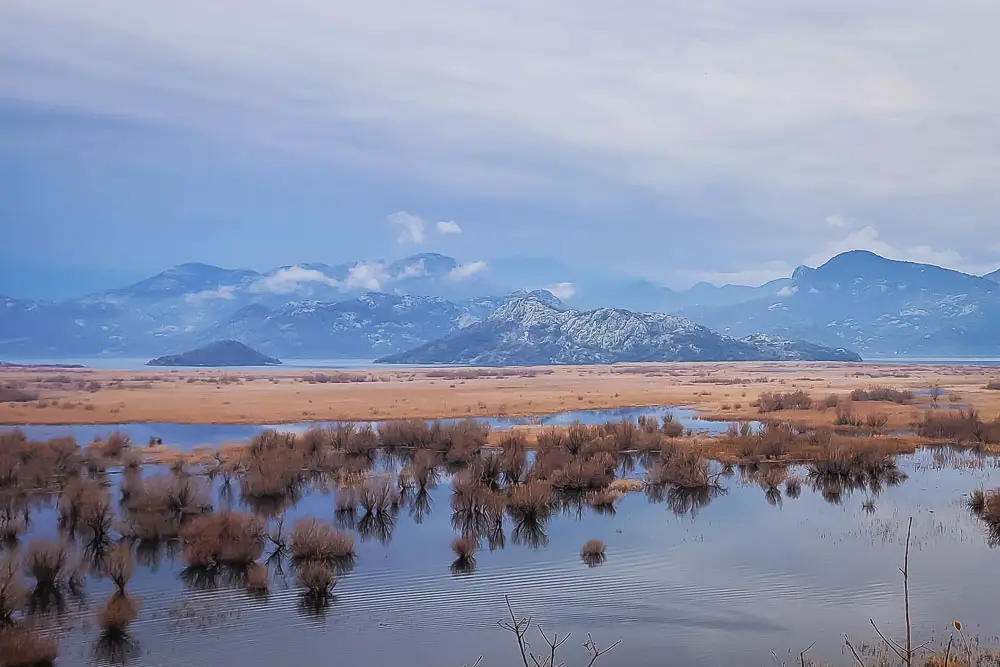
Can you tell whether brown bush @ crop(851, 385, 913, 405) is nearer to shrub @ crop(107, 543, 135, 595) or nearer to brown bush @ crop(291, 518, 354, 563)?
brown bush @ crop(291, 518, 354, 563)

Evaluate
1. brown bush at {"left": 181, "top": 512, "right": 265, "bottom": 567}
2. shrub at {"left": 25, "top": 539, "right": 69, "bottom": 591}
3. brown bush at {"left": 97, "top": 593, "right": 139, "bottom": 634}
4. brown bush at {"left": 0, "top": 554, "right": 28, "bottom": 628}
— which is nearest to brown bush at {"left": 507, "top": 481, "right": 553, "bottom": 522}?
brown bush at {"left": 181, "top": 512, "right": 265, "bottom": 567}

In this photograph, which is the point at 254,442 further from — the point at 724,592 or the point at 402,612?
the point at 724,592

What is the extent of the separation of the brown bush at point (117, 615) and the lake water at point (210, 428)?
2672cm

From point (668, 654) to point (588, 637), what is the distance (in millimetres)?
1610

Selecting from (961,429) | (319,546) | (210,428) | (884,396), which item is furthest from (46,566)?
(884,396)

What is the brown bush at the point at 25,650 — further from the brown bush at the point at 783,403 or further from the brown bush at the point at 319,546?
the brown bush at the point at 783,403

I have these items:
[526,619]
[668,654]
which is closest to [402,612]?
[526,619]

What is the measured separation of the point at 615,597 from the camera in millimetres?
19844

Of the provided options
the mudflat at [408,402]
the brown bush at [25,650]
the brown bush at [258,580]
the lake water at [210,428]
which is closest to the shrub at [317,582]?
the brown bush at [258,580]

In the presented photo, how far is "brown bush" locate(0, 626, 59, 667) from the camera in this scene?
1595 cm

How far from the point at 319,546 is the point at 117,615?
218 inches

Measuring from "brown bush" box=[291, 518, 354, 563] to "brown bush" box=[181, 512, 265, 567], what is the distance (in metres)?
1.04

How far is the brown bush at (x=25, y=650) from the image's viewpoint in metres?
15.9

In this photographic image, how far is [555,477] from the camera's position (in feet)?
109
